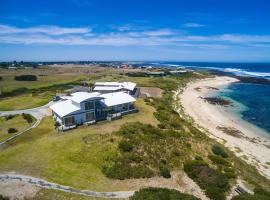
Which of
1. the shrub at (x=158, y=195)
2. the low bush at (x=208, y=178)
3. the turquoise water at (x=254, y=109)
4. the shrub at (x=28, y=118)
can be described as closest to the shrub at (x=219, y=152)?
the low bush at (x=208, y=178)

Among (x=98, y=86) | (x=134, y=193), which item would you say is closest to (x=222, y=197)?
(x=134, y=193)

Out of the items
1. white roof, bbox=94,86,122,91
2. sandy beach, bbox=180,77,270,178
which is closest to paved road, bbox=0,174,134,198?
sandy beach, bbox=180,77,270,178

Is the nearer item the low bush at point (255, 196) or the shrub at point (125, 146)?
the low bush at point (255, 196)

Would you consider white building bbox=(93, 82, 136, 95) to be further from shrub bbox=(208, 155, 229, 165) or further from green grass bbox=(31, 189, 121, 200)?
green grass bbox=(31, 189, 121, 200)

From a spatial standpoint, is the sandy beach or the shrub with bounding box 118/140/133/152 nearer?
the shrub with bounding box 118/140/133/152

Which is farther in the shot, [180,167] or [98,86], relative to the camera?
[98,86]

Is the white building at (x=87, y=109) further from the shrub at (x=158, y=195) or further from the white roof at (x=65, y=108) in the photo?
the shrub at (x=158, y=195)

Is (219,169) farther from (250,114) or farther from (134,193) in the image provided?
(250,114)
